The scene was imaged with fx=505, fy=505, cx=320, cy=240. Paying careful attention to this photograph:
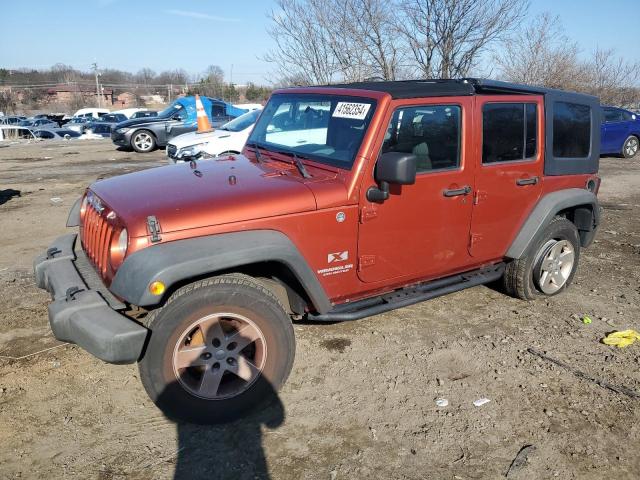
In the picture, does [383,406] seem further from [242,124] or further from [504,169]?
[242,124]

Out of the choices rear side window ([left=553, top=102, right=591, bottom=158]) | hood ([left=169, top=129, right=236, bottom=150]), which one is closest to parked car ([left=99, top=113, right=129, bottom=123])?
hood ([left=169, top=129, right=236, bottom=150])

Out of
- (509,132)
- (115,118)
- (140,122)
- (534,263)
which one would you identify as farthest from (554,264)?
(115,118)

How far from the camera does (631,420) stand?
120 inches

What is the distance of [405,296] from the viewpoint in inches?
148

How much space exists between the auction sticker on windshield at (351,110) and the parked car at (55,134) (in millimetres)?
23785

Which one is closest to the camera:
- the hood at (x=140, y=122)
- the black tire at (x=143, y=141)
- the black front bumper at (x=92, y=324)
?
the black front bumper at (x=92, y=324)

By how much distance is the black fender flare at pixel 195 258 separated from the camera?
8.61 feet

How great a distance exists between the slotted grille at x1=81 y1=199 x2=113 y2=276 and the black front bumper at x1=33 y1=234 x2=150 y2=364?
0.16 m

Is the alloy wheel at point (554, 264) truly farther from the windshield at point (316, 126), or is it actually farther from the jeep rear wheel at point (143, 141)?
the jeep rear wheel at point (143, 141)

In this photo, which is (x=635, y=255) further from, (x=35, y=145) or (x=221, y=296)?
(x=35, y=145)

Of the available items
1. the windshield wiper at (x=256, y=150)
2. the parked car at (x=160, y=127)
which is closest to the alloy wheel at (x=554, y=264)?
the windshield wiper at (x=256, y=150)

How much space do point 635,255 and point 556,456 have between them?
14.3 ft

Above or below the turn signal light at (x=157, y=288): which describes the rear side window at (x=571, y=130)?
above

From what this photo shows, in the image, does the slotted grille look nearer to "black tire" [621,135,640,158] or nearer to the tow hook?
the tow hook
